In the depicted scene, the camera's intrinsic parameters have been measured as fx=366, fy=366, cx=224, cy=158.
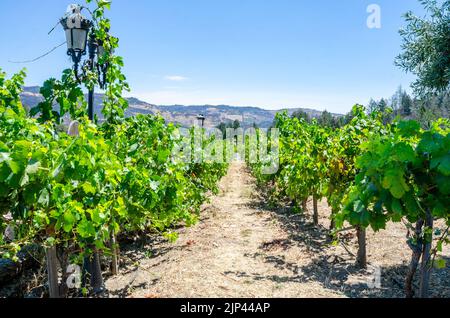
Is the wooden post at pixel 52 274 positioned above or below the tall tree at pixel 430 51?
below

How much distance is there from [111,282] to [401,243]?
5358 millimetres

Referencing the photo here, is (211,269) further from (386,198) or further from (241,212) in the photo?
(241,212)

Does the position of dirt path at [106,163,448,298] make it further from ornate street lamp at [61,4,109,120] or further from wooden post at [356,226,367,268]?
ornate street lamp at [61,4,109,120]

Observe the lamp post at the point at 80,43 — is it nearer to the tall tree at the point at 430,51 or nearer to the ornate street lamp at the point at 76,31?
the ornate street lamp at the point at 76,31

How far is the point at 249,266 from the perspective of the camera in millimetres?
5559

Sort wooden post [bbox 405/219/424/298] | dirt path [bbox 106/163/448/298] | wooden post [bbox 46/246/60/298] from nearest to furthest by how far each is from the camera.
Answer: wooden post [bbox 46/246/60/298], wooden post [bbox 405/219/424/298], dirt path [bbox 106/163/448/298]

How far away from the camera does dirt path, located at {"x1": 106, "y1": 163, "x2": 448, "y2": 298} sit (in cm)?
459

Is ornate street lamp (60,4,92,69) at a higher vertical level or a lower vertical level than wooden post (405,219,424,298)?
higher

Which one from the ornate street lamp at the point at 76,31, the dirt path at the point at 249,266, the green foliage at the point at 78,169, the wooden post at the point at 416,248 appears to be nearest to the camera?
the green foliage at the point at 78,169

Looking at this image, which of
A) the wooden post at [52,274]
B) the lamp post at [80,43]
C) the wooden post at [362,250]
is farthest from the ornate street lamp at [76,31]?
the wooden post at [362,250]

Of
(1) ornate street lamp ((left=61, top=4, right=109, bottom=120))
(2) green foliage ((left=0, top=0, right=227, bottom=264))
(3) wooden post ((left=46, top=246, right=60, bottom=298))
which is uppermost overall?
(1) ornate street lamp ((left=61, top=4, right=109, bottom=120))

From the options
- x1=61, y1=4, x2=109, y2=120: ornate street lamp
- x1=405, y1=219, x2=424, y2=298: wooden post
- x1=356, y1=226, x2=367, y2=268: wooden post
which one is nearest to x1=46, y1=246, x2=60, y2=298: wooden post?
x1=61, y1=4, x2=109, y2=120: ornate street lamp

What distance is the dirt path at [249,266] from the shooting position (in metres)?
4.59

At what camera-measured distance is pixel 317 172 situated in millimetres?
7477
